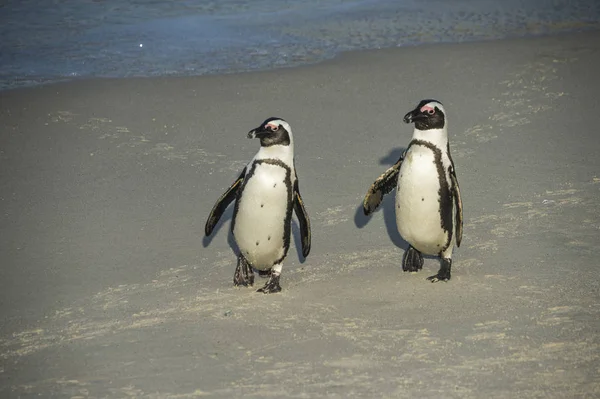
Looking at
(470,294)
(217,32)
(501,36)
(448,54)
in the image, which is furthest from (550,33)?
(470,294)

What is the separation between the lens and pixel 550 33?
34.9ft

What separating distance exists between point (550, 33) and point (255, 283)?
664 centimetres

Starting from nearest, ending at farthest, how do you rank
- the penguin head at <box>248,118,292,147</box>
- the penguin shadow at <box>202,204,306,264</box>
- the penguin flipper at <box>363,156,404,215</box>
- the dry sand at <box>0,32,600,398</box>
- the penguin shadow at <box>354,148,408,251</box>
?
the dry sand at <box>0,32,600,398</box> < the penguin head at <box>248,118,292,147</box> < the penguin flipper at <box>363,156,404,215</box> < the penguin shadow at <box>202,204,306,264</box> < the penguin shadow at <box>354,148,408,251</box>

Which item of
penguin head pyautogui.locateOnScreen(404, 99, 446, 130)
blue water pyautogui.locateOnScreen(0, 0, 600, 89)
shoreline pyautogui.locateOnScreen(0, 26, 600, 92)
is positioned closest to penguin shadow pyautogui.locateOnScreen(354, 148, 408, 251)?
penguin head pyautogui.locateOnScreen(404, 99, 446, 130)

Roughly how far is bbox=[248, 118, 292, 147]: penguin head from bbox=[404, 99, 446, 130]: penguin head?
612 millimetres

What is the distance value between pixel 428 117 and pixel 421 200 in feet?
1.35

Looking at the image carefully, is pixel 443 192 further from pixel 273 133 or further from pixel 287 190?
pixel 273 133

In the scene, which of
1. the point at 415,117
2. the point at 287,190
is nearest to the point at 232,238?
the point at 287,190

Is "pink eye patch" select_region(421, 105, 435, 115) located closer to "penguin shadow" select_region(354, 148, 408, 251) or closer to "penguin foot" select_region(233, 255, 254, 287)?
"penguin shadow" select_region(354, 148, 408, 251)

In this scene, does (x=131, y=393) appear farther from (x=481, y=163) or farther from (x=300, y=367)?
(x=481, y=163)

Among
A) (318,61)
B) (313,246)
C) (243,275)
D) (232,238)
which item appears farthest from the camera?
(318,61)

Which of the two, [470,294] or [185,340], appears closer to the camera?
[185,340]

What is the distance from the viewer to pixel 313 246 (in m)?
5.48

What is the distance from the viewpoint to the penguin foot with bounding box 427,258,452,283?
4.94m
